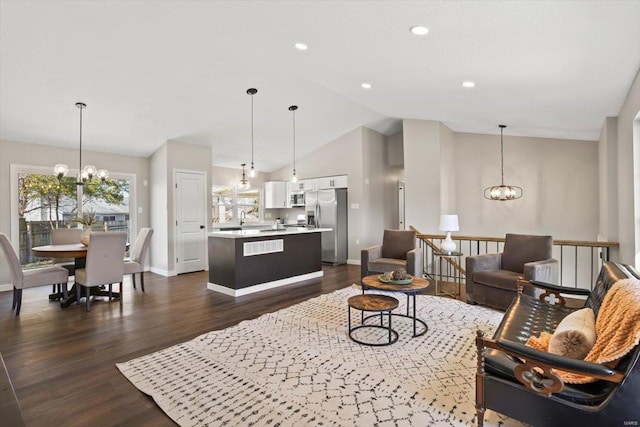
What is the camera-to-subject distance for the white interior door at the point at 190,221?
6.37 m

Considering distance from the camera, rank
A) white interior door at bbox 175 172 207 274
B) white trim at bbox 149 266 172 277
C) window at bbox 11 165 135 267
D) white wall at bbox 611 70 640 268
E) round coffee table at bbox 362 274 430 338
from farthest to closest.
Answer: white interior door at bbox 175 172 207 274
white trim at bbox 149 266 172 277
window at bbox 11 165 135 267
white wall at bbox 611 70 640 268
round coffee table at bbox 362 274 430 338

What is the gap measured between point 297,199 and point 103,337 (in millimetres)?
5525

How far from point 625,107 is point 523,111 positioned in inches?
44.5

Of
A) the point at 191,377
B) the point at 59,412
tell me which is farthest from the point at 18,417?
the point at 191,377

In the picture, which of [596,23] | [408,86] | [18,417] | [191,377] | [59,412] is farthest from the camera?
[408,86]

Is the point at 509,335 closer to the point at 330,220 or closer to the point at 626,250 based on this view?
the point at 626,250

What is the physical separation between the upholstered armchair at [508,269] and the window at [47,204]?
226 inches

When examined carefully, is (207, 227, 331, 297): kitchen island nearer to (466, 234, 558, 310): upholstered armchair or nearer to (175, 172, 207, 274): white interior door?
(175, 172, 207, 274): white interior door

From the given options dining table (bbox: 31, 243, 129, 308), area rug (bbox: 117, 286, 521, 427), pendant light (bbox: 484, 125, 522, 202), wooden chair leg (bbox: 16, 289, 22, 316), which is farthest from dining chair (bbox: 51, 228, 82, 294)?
pendant light (bbox: 484, 125, 522, 202)

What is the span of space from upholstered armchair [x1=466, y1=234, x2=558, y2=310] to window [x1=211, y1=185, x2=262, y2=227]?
5.83 metres

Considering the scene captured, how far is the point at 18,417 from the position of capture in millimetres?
1195

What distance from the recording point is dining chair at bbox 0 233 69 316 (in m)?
3.83

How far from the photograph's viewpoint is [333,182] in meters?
7.56

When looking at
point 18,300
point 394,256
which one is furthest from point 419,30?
point 18,300
